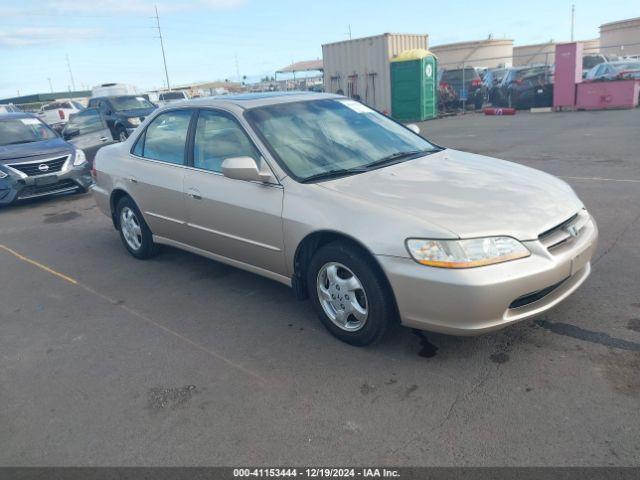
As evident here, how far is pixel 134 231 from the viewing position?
5.70m

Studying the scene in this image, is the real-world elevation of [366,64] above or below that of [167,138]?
above

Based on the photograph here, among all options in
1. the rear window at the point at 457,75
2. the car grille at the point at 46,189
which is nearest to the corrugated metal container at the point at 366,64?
the rear window at the point at 457,75

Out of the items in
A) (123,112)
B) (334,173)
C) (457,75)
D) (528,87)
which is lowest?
(528,87)

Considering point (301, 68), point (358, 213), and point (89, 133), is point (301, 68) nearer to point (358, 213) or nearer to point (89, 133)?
point (89, 133)

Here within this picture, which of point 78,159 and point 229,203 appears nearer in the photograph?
point 229,203

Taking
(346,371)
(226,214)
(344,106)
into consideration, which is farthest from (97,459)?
(344,106)

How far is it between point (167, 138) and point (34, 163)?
5101mm

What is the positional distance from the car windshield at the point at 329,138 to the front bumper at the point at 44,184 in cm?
616

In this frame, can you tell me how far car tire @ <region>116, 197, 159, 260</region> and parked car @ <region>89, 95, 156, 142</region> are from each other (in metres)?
11.4

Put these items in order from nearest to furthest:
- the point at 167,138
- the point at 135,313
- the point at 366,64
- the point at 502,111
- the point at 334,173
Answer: the point at 334,173
the point at 135,313
the point at 167,138
the point at 502,111
the point at 366,64

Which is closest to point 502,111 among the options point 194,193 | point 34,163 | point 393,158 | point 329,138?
point 34,163

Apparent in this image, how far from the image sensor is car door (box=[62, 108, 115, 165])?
37.7 ft

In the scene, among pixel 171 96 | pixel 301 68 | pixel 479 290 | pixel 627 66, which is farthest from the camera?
pixel 301 68

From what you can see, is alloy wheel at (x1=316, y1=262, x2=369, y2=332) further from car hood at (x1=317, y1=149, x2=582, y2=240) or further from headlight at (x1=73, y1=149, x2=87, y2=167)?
headlight at (x1=73, y1=149, x2=87, y2=167)
